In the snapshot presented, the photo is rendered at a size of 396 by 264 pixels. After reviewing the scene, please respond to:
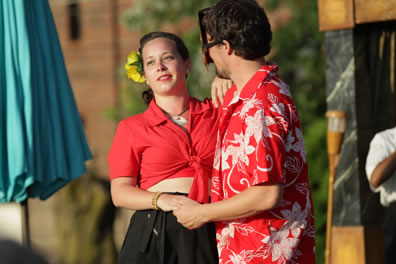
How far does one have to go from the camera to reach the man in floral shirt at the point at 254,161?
8.20 ft

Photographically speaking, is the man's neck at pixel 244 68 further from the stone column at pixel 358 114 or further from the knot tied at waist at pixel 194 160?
the stone column at pixel 358 114

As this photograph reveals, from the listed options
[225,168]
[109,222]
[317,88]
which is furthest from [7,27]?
[317,88]

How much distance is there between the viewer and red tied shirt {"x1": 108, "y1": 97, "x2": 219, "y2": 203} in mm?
3033

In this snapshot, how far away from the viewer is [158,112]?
3162 millimetres

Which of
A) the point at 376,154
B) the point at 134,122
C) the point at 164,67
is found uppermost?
the point at 164,67

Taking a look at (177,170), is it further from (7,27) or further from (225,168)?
(7,27)

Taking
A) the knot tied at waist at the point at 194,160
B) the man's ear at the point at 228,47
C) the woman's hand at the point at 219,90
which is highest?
the man's ear at the point at 228,47

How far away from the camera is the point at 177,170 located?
3037 mm

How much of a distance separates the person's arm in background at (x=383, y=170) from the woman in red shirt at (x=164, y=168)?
2336mm

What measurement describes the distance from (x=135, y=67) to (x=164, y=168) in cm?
59

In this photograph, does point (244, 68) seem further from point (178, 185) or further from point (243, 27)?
point (178, 185)

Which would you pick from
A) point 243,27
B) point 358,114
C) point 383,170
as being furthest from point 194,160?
point 358,114

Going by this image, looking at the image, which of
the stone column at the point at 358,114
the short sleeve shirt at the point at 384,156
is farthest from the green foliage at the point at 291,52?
the short sleeve shirt at the point at 384,156

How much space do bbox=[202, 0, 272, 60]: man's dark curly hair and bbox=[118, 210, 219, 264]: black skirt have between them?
0.81m
